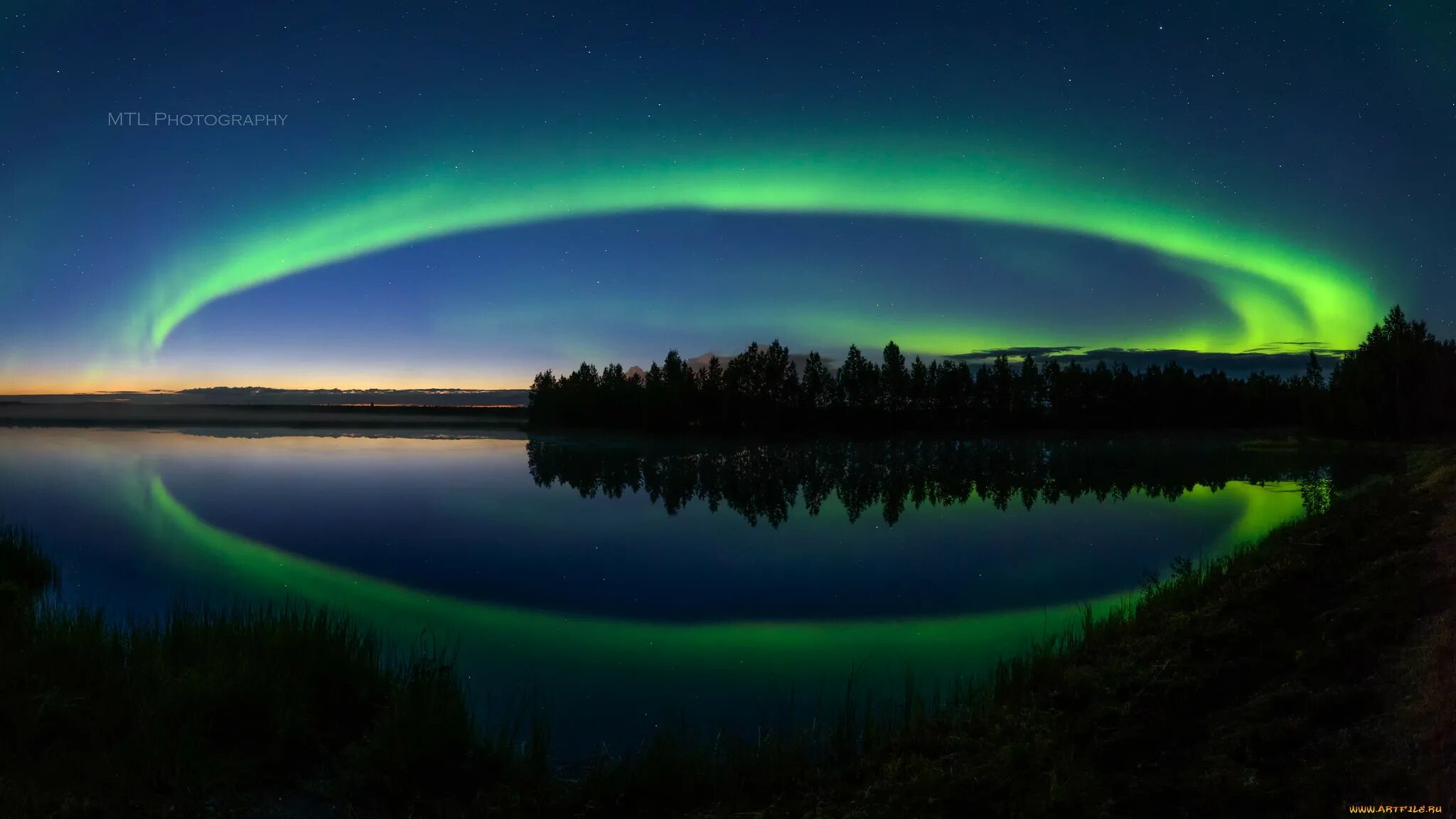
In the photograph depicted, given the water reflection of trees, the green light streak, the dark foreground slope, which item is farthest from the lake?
the dark foreground slope

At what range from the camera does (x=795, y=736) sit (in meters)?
8.66

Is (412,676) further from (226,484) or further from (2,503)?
(226,484)

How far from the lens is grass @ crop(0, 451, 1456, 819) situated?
660 cm

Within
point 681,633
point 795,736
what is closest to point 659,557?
point 681,633

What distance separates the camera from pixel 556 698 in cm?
1069

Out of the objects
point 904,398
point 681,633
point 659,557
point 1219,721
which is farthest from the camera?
point 904,398

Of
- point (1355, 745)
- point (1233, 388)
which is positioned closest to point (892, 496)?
point (1355, 745)

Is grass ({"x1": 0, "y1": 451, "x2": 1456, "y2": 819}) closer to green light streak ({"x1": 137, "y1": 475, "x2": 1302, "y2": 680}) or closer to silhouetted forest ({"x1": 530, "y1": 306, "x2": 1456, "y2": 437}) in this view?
green light streak ({"x1": 137, "y1": 475, "x2": 1302, "y2": 680})

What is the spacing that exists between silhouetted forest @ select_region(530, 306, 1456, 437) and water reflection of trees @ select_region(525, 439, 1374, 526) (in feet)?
122

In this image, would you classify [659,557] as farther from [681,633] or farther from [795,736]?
[795,736]

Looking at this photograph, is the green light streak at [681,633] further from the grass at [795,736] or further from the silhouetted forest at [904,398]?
the silhouetted forest at [904,398]

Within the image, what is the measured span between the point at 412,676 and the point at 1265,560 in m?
16.4

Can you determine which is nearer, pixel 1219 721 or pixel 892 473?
pixel 1219 721

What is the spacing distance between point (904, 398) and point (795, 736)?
130 metres
